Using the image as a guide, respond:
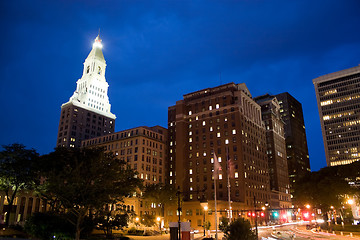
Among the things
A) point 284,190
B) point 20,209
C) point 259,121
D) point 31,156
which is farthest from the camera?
point 284,190

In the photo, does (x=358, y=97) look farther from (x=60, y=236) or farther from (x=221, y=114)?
(x=60, y=236)

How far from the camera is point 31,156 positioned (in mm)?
67875

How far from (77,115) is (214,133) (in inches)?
3528

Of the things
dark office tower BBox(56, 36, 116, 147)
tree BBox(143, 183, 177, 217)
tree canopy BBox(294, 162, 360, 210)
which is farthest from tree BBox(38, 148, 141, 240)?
dark office tower BBox(56, 36, 116, 147)

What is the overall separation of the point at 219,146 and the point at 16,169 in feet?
271

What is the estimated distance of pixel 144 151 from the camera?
12400 cm

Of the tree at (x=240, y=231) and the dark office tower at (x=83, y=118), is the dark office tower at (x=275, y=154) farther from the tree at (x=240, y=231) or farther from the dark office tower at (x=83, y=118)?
the tree at (x=240, y=231)

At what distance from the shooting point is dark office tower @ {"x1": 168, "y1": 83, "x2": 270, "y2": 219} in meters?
123

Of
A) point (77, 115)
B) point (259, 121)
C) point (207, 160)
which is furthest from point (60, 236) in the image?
point (77, 115)

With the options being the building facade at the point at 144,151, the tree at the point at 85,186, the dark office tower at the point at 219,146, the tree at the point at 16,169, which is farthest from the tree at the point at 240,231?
the building facade at the point at 144,151

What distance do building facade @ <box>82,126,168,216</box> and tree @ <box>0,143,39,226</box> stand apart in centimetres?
5356

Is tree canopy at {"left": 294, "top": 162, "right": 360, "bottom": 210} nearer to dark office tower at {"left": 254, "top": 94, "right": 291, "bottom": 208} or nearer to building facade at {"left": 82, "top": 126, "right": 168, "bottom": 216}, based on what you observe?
building facade at {"left": 82, "top": 126, "right": 168, "bottom": 216}

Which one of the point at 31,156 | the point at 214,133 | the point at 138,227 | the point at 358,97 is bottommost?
the point at 138,227

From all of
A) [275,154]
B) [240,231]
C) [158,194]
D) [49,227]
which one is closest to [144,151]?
[158,194]
